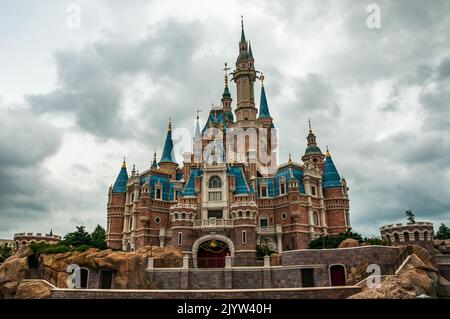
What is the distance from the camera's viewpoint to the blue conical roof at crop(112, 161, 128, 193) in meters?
55.6

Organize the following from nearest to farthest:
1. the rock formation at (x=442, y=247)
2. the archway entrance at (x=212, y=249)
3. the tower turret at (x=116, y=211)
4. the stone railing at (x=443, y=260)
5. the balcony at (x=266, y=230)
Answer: the stone railing at (x=443, y=260) → the archway entrance at (x=212, y=249) → the rock formation at (x=442, y=247) → the balcony at (x=266, y=230) → the tower turret at (x=116, y=211)

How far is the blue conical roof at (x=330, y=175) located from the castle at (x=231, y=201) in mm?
149

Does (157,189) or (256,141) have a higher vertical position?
(256,141)

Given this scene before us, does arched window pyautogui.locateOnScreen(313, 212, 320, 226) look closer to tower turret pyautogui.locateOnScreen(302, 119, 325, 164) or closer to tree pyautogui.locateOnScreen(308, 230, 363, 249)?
tree pyautogui.locateOnScreen(308, 230, 363, 249)

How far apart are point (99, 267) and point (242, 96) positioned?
1678 inches

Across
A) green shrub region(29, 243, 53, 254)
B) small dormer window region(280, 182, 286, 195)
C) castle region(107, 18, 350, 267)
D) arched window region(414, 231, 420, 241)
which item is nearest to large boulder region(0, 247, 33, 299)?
green shrub region(29, 243, 53, 254)

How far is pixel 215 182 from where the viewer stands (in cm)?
4697

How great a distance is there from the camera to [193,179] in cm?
4809

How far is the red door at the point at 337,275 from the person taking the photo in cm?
2909

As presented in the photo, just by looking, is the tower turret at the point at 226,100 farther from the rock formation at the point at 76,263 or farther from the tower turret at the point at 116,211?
the rock formation at the point at 76,263

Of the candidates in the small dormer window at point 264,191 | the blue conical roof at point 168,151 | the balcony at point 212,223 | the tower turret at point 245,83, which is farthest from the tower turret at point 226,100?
the balcony at point 212,223
